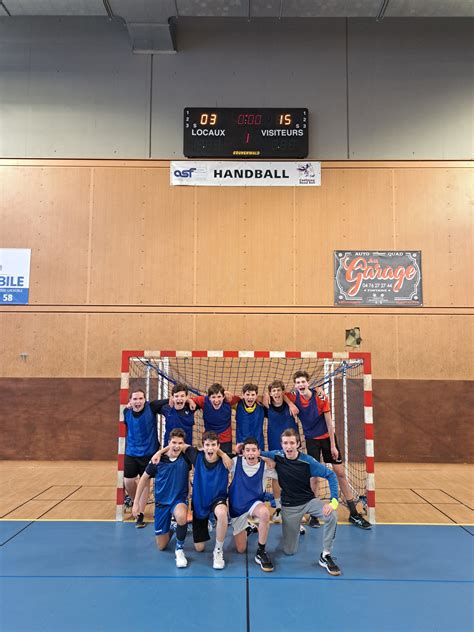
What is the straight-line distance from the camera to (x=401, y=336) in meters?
10.1

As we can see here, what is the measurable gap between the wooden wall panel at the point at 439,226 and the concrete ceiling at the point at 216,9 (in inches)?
129

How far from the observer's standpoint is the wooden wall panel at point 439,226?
10.2 meters

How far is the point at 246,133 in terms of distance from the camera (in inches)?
412

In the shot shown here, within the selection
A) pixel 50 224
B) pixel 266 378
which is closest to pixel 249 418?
pixel 266 378

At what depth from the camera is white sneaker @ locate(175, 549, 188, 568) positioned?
15.0 ft

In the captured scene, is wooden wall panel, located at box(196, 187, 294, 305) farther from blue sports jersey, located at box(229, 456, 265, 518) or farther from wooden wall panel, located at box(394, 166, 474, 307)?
blue sports jersey, located at box(229, 456, 265, 518)

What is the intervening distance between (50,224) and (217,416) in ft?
22.4

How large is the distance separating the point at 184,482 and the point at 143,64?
9717 millimetres

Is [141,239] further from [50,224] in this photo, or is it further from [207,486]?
[207,486]

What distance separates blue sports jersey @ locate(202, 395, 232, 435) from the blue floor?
1.43 m

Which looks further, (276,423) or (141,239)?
(141,239)

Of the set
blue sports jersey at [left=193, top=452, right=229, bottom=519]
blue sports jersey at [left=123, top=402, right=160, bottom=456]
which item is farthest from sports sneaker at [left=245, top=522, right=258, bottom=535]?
blue sports jersey at [left=123, top=402, right=160, bottom=456]

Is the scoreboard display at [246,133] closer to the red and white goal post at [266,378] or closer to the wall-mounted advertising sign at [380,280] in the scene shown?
the wall-mounted advertising sign at [380,280]

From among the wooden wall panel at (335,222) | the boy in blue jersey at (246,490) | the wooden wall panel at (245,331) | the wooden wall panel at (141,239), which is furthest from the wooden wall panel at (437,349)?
the boy in blue jersey at (246,490)
